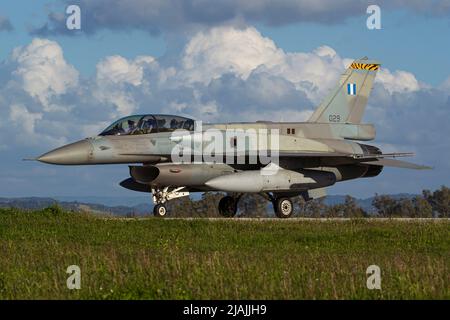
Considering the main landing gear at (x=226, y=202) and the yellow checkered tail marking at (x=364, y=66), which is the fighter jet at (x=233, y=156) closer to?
the main landing gear at (x=226, y=202)

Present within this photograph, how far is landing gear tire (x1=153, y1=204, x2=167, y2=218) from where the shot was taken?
25.3 m

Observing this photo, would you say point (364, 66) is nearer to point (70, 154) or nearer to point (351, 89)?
point (351, 89)

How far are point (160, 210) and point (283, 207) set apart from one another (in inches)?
160

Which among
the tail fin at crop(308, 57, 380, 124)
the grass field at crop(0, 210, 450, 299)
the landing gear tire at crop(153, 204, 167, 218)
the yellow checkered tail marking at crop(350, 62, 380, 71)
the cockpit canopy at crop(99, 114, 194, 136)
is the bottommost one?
the grass field at crop(0, 210, 450, 299)

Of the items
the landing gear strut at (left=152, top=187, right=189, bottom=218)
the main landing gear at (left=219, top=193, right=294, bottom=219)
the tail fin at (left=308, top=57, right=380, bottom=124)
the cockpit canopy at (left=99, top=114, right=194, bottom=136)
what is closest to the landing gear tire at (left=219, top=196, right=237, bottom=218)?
the main landing gear at (left=219, top=193, right=294, bottom=219)

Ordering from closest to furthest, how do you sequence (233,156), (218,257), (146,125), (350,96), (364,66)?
(218,257) → (146,125) → (233,156) → (350,96) → (364,66)

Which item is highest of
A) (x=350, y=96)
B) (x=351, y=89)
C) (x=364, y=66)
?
(x=364, y=66)

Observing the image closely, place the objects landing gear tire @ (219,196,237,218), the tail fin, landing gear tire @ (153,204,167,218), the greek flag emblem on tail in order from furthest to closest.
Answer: the greek flag emblem on tail → the tail fin → landing gear tire @ (219,196,237,218) → landing gear tire @ (153,204,167,218)

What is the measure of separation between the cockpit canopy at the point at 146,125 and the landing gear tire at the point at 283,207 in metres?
3.77

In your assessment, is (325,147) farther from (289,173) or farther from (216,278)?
(216,278)

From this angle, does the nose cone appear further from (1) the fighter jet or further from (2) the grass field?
(2) the grass field

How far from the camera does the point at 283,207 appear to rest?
89.3 feet

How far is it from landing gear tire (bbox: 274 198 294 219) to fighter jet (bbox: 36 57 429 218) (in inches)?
1.2

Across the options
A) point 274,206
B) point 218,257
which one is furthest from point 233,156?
point 218,257
